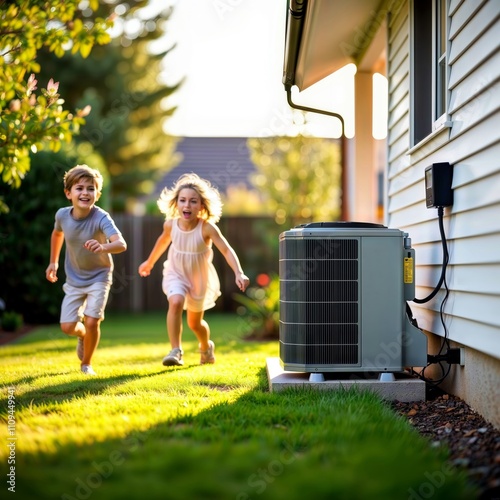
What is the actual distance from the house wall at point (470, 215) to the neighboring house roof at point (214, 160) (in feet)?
75.7

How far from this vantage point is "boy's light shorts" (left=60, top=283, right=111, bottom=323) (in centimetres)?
530

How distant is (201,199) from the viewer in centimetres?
574

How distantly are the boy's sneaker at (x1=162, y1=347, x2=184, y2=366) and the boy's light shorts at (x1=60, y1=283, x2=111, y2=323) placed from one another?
0.60 m

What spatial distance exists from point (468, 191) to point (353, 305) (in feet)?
3.14

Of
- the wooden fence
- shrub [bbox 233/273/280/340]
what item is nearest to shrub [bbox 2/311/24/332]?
shrub [bbox 233/273/280/340]

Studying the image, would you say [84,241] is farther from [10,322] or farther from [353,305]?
[10,322]

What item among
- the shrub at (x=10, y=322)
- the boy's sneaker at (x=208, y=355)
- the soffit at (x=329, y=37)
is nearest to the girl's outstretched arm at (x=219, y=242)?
the boy's sneaker at (x=208, y=355)

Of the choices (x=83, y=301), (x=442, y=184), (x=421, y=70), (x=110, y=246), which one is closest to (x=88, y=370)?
(x=83, y=301)

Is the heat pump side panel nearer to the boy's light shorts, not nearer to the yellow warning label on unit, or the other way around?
the yellow warning label on unit

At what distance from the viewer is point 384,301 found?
14.3 feet

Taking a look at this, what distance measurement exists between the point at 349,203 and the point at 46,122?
5308 mm

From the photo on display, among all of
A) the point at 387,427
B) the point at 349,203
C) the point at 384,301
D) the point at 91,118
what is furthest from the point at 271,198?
the point at 387,427

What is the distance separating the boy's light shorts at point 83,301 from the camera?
530cm

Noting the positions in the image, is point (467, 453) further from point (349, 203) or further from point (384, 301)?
point (349, 203)
